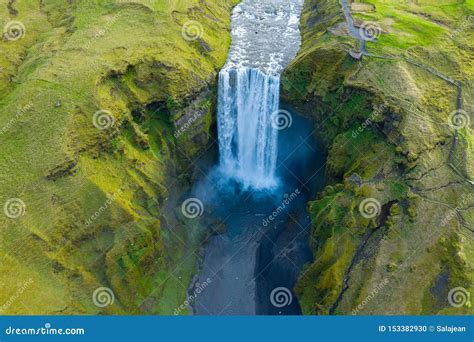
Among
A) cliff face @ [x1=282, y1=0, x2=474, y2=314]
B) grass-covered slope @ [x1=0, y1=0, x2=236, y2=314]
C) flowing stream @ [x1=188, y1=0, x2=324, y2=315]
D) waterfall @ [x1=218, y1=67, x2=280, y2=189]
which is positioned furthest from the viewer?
waterfall @ [x1=218, y1=67, x2=280, y2=189]

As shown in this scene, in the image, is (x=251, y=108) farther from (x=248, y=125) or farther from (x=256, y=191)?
(x=256, y=191)

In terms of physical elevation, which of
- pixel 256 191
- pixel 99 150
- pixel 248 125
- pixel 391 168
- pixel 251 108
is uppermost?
pixel 391 168

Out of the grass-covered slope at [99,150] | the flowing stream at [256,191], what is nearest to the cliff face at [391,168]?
the flowing stream at [256,191]

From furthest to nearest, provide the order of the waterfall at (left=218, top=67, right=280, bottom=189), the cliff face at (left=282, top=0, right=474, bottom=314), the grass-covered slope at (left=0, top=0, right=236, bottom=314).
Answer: the waterfall at (left=218, top=67, right=280, bottom=189) → the grass-covered slope at (left=0, top=0, right=236, bottom=314) → the cliff face at (left=282, top=0, right=474, bottom=314)

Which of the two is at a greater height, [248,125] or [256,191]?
[248,125]

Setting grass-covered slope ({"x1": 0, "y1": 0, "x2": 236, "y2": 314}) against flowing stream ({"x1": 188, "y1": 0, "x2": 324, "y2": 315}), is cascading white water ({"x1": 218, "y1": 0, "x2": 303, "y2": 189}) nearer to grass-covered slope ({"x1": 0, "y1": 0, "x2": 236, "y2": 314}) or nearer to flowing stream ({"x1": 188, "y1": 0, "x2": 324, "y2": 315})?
flowing stream ({"x1": 188, "y1": 0, "x2": 324, "y2": 315})

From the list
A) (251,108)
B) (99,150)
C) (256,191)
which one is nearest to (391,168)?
(256,191)

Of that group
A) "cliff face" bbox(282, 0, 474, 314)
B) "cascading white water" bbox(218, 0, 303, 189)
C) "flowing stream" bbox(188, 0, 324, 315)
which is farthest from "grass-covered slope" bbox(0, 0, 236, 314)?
"cliff face" bbox(282, 0, 474, 314)
